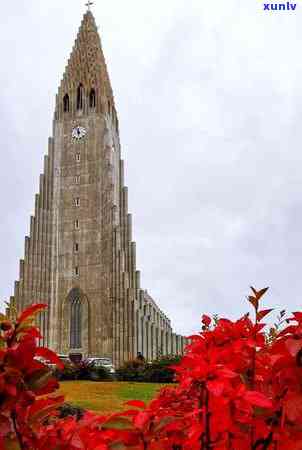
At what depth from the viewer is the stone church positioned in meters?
56.9

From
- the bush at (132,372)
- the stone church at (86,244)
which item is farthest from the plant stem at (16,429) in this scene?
the stone church at (86,244)

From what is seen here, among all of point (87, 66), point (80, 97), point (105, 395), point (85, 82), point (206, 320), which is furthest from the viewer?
point (87, 66)

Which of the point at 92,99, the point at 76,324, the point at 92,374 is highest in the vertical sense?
the point at 92,99

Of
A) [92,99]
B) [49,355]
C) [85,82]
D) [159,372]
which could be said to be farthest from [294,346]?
[85,82]

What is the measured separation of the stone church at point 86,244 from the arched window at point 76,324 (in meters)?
0.09

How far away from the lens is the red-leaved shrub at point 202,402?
1674mm

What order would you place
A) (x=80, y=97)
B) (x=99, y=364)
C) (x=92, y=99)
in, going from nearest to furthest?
(x=99, y=364) < (x=92, y=99) < (x=80, y=97)

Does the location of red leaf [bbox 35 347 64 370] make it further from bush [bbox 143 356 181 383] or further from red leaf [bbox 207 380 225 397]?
bush [bbox 143 356 181 383]

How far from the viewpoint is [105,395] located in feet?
73.0

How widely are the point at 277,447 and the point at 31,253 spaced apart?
198ft

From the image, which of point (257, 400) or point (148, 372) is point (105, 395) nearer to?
point (148, 372)

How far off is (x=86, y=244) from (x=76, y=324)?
753 centimetres

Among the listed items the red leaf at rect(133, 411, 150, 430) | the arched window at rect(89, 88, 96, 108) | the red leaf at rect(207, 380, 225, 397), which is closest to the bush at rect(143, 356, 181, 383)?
the red leaf at rect(133, 411, 150, 430)

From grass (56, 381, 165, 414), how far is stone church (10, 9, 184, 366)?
2962 cm
